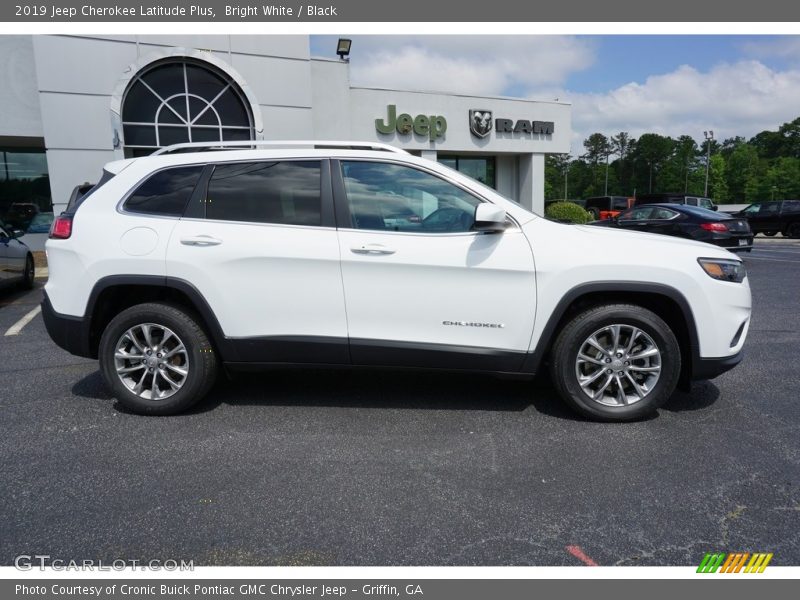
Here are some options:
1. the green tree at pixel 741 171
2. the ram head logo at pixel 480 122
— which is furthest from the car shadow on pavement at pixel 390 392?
the green tree at pixel 741 171

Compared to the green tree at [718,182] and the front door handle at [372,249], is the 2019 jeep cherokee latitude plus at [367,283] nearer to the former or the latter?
the front door handle at [372,249]

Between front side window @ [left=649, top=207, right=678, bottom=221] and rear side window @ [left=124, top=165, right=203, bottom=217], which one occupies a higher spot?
Answer: rear side window @ [left=124, top=165, right=203, bottom=217]

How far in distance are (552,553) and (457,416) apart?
1.58 m

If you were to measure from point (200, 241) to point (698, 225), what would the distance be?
11.9 m

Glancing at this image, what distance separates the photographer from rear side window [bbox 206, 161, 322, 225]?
3.82 meters

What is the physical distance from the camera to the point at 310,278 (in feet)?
12.2

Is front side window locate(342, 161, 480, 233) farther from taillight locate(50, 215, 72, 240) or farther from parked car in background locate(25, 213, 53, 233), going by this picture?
parked car in background locate(25, 213, 53, 233)

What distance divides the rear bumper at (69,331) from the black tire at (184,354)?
0.15m

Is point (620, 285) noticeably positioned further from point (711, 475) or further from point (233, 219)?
point (233, 219)

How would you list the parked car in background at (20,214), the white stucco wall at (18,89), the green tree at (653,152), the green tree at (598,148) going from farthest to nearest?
the green tree at (598,148) < the green tree at (653,152) < the parked car in background at (20,214) < the white stucco wall at (18,89)

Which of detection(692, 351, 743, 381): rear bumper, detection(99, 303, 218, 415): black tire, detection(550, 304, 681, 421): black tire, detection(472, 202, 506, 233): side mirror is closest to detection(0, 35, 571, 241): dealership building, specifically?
detection(99, 303, 218, 415): black tire

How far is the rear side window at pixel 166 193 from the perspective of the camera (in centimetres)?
395

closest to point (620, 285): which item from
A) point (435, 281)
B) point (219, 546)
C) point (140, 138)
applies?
point (435, 281)

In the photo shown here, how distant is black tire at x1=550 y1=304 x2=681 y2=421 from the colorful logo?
137cm
